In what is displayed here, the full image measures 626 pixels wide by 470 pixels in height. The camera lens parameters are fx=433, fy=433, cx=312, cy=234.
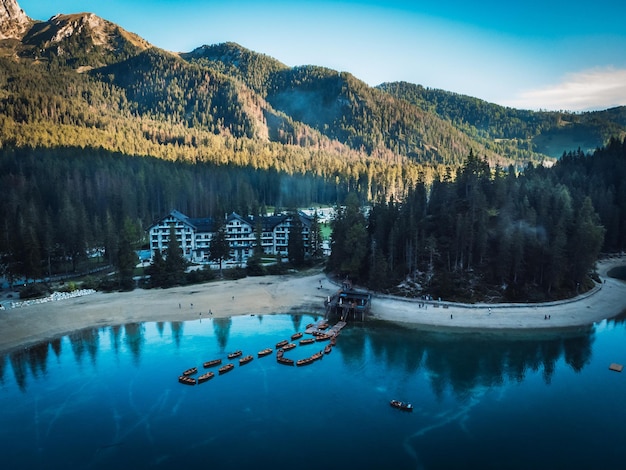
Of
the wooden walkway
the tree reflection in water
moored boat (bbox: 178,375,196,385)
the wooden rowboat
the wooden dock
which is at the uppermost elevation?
the wooden dock

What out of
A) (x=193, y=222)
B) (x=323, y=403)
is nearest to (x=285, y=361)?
(x=323, y=403)

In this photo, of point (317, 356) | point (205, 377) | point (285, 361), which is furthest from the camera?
point (317, 356)

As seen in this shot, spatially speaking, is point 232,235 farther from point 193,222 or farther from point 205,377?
point 205,377

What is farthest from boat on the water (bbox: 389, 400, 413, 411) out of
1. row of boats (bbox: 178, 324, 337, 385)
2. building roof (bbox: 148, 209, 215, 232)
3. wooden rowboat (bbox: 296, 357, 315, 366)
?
building roof (bbox: 148, 209, 215, 232)

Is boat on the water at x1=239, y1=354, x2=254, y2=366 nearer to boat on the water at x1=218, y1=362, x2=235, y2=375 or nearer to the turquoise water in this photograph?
the turquoise water

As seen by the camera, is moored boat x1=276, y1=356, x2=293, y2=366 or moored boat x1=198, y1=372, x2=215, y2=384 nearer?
moored boat x1=198, y1=372, x2=215, y2=384

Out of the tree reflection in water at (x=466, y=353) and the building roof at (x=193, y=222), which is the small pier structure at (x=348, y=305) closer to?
the tree reflection in water at (x=466, y=353)

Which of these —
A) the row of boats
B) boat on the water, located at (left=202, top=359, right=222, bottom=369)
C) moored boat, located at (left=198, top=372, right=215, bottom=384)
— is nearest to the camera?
moored boat, located at (left=198, top=372, right=215, bottom=384)

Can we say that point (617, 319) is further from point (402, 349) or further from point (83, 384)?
point (83, 384)
